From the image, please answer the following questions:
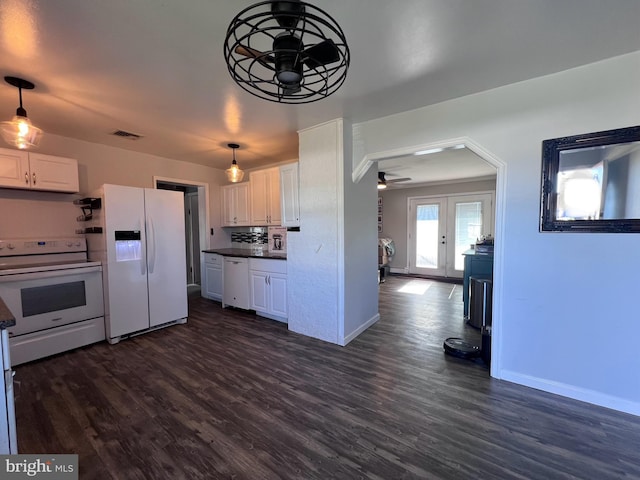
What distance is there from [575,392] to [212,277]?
479 cm

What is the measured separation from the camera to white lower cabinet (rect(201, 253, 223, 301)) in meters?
4.66

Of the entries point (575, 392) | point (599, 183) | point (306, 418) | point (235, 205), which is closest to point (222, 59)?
point (306, 418)

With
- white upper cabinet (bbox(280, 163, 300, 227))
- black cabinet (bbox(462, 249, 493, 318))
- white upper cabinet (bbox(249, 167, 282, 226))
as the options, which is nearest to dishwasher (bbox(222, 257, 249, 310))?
white upper cabinet (bbox(249, 167, 282, 226))

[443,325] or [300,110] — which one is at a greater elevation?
[300,110]

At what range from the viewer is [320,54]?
1.28 meters

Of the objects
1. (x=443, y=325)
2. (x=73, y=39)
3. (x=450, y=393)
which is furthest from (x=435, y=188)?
(x=73, y=39)

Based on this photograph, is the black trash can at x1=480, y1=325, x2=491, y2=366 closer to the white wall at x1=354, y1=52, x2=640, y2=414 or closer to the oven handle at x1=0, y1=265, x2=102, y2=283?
the white wall at x1=354, y1=52, x2=640, y2=414

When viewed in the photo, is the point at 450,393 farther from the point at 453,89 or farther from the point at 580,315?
the point at 453,89

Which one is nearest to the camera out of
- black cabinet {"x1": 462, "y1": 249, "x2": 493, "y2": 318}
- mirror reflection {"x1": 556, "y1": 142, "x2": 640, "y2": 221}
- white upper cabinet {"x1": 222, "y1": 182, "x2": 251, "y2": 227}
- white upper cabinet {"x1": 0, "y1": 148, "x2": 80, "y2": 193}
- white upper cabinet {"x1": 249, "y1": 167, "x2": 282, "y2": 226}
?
mirror reflection {"x1": 556, "y1": 142, "x2": 640, "y2": 221}

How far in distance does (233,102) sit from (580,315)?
333 centimetres

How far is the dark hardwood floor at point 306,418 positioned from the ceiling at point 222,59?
8.06 ft

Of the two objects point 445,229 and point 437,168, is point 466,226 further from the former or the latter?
point 437,168

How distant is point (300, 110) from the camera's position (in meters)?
2.63

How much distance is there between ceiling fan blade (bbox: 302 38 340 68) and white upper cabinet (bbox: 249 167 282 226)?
9.55ft
